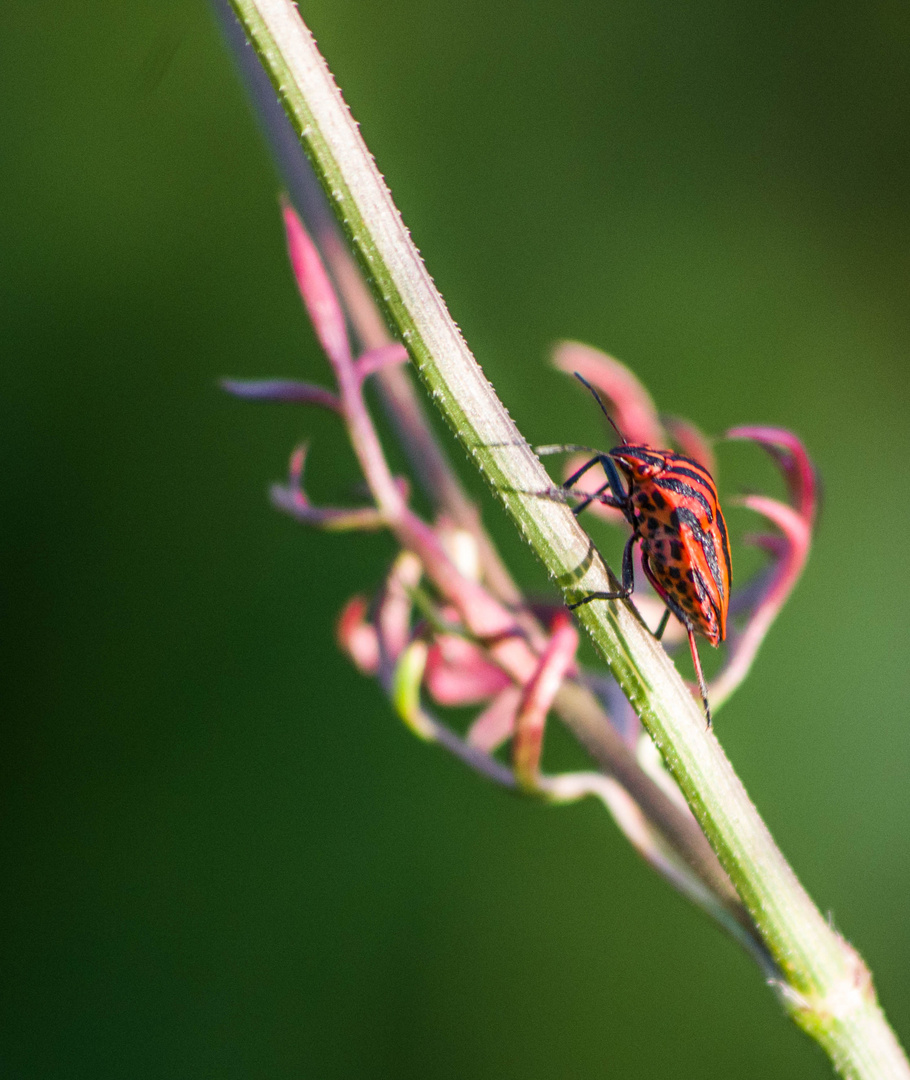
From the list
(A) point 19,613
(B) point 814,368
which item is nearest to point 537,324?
(B) point 814,368

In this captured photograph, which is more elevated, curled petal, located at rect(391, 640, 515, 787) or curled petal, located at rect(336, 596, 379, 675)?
curled petal, located at rect(336, 596, 379, 675)

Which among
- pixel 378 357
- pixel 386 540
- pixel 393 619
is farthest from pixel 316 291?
pixel 386 540

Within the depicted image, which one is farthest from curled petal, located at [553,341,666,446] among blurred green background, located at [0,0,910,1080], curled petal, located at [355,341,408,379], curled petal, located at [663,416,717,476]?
blurred green background, located at [0,0,910,1080]

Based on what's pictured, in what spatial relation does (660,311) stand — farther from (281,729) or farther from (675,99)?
(281,729)

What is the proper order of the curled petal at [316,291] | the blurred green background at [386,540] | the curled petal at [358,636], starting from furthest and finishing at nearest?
the blurred green background at [386,540] < the curled petal at [358,636] < the curled petal at [316,291]

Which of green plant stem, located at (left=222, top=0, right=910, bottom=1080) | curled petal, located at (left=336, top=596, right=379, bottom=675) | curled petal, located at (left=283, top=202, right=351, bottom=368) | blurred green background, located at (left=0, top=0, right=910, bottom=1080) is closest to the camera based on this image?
green plant stem, located at (left=222, top=0, right=910, bottom=1080)

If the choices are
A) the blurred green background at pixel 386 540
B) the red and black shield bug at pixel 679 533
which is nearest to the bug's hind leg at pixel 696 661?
the red and black shield bug at pixel 679 533

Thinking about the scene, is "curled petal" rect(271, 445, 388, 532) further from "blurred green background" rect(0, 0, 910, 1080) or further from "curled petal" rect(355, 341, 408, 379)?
"blurred green background" rect(0, 0, 910, 1080)

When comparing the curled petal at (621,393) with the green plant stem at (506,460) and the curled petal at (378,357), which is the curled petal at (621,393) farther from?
the green plant stem at (506,460)
